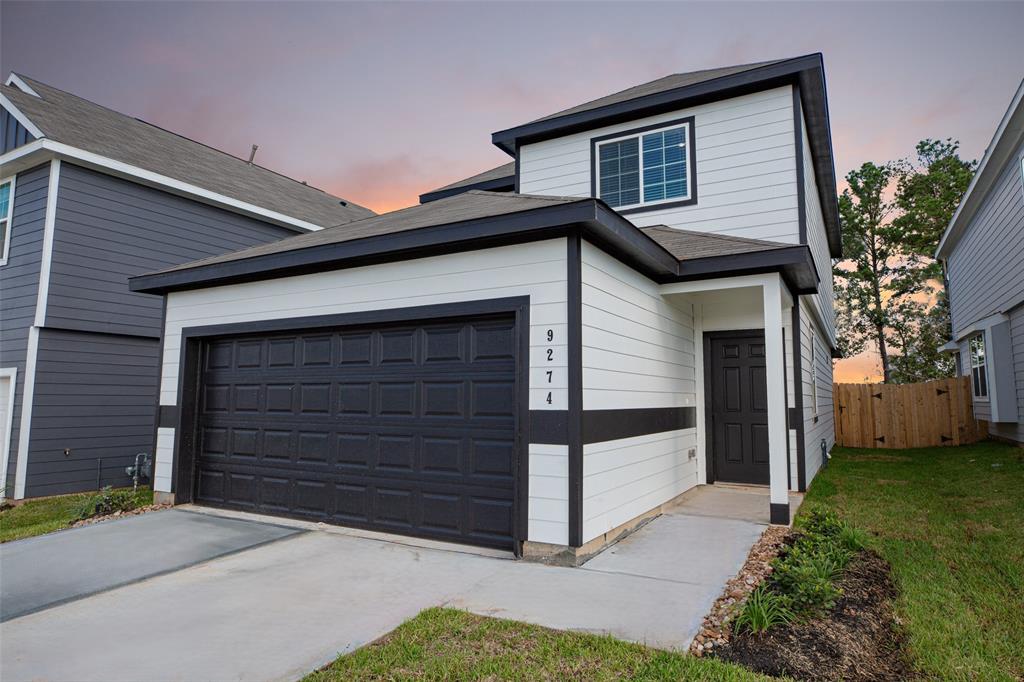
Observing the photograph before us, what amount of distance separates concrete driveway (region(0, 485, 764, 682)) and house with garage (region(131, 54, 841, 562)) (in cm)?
60

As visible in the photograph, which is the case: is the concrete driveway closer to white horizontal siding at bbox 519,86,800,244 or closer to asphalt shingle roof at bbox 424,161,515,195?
white horizontal siding at bbox 519,86,800,244

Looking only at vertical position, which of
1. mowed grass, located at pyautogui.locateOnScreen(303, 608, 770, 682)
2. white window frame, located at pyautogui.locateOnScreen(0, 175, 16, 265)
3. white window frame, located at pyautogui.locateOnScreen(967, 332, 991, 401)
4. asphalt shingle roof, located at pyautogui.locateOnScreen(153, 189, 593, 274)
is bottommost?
mowed grass, located at pyautogui.locateOnScreen(303, 608, 770, 682)

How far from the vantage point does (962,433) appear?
1505 centimetres

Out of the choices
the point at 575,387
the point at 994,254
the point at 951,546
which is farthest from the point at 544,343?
the point at 994,254

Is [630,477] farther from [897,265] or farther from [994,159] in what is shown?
[897,265]

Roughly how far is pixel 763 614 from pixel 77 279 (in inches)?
445

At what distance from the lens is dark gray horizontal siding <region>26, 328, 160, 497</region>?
9.56 m

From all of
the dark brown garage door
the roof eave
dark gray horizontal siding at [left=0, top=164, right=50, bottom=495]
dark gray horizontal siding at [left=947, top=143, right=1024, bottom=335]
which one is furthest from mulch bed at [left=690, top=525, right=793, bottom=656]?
dark gray horizontal siding at [left=0, top=164, right=50, bottom=495]

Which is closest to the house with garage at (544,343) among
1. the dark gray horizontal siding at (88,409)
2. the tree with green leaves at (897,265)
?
the dark gray horizontal siding at (88,409)

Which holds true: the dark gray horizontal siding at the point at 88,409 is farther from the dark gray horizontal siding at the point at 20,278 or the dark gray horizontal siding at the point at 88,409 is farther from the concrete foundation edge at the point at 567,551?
the concrete foundation edge at the point at 567,551

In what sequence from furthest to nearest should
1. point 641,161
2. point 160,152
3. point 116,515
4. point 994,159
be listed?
point 160,152 → point 994,159 → point 641,161 → point 116,515

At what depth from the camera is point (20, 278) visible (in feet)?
32.7

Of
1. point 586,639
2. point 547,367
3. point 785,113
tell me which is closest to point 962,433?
point 785,113

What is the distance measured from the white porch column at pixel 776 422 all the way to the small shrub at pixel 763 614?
8.63 feet
